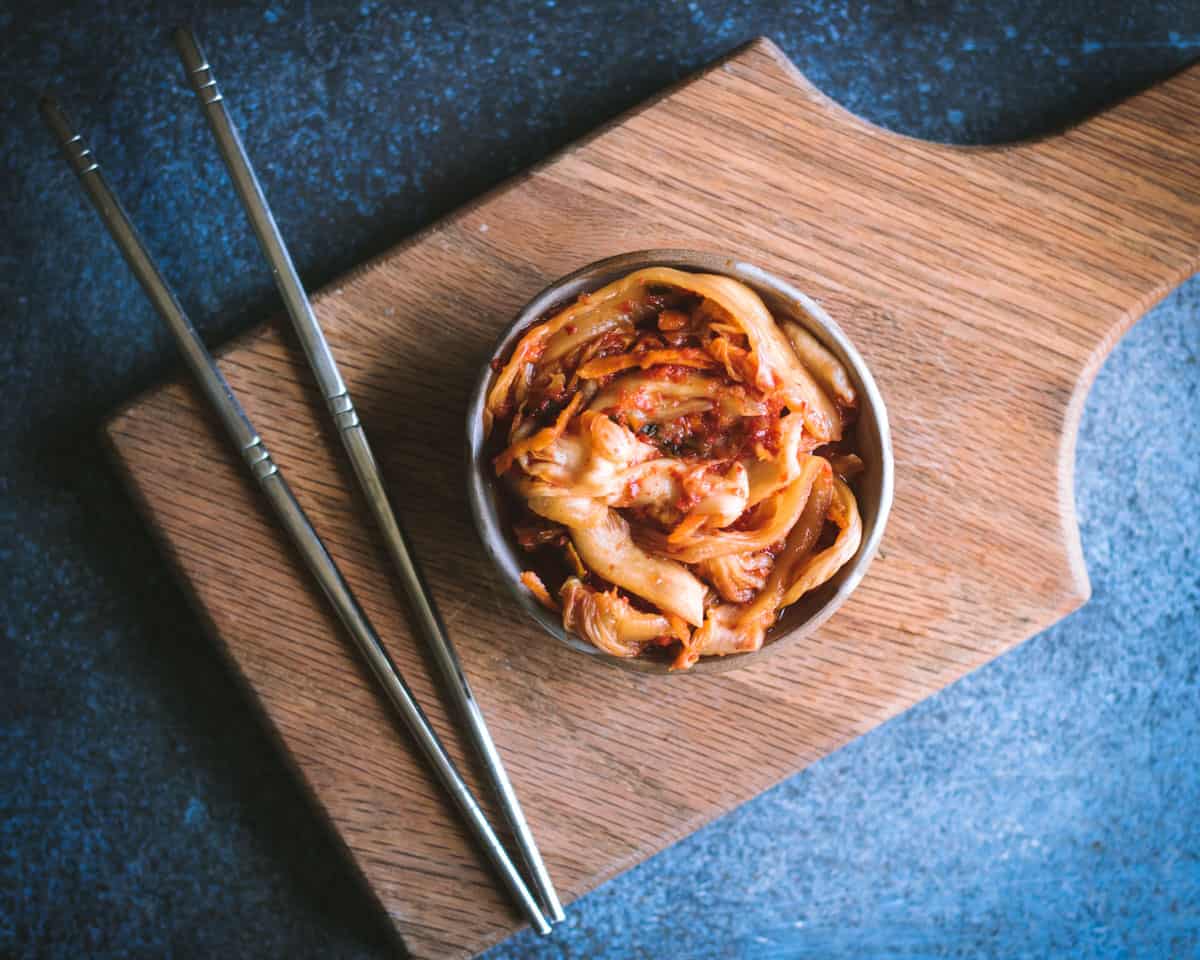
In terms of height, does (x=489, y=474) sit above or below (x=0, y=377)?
below

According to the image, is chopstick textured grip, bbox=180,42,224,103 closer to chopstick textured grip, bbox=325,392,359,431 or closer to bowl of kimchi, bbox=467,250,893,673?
chopstick textured grip, bbox=325,392,359,431

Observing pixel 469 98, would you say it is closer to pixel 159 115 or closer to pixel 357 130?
pixel 357 130

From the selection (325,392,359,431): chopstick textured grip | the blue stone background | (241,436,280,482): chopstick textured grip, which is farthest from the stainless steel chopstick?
the blue stone background

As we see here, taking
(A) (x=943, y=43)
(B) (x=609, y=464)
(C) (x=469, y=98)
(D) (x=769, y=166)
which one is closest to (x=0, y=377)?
(C) (x=469, y=98)

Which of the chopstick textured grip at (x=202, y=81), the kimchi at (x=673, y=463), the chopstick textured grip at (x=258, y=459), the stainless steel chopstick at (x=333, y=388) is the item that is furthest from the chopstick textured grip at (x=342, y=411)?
the chopstick textured grip at (x=202, y=81)

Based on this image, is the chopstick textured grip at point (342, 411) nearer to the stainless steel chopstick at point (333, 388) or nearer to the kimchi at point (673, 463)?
the stainless steel chopstick at point (333, 388)

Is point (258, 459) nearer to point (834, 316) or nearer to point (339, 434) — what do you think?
point (339, 434)

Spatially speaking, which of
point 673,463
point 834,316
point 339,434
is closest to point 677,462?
point 673,463
